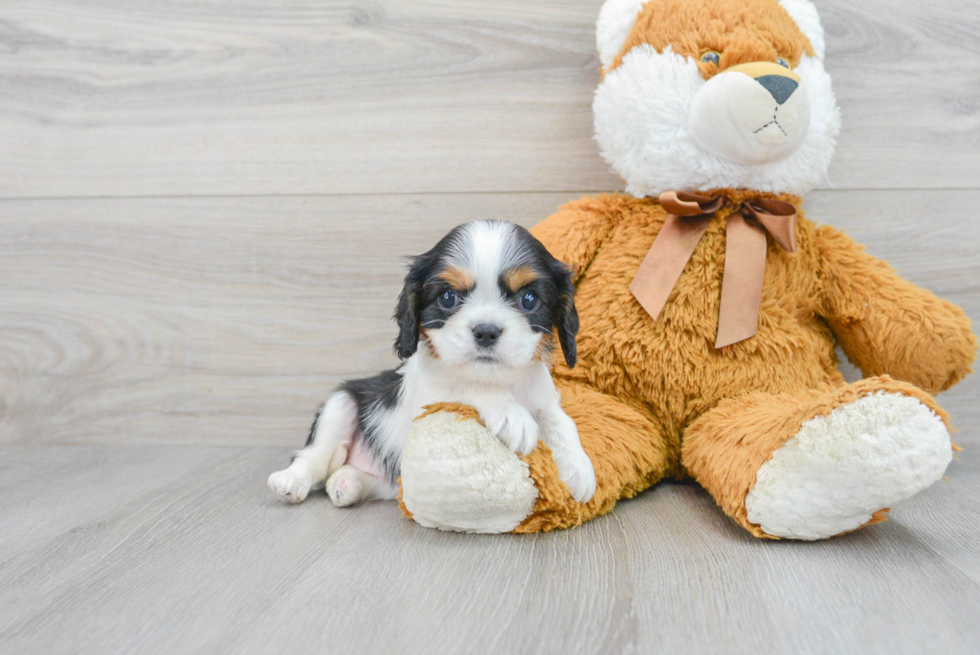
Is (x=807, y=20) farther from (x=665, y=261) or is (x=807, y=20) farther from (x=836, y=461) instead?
(x=836, y=461)

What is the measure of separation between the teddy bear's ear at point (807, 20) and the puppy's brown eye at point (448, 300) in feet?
3.41

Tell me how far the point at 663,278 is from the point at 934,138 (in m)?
0.93

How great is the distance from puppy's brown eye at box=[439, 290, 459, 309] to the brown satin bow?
46cm

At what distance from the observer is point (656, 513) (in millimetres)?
1382

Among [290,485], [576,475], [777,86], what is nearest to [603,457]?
[576,475]

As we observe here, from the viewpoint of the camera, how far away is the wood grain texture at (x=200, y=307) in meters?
1.92

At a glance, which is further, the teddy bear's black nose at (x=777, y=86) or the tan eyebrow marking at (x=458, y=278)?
the teddy bear's black nose at (x=777, y=86)

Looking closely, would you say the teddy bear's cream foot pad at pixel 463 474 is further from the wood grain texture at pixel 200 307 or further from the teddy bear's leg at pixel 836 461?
the wood grain texture at pixel 200 307

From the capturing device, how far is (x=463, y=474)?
45.9 inches

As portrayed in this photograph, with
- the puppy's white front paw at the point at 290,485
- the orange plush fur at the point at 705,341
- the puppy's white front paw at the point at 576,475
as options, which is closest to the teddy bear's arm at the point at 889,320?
the orange plush fur at the point at 705,341

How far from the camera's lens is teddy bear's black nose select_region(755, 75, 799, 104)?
1.37 m

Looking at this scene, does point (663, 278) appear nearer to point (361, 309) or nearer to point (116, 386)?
point (361, 309)

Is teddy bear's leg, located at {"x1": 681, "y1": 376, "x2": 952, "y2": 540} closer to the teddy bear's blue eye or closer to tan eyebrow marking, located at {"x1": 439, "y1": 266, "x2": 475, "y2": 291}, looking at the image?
tan eyebrow marking, located at {"x1": 439, "y1": 266, "x2": 475, "y2": 291}

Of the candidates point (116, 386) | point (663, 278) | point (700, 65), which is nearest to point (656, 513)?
point (663, 278)
